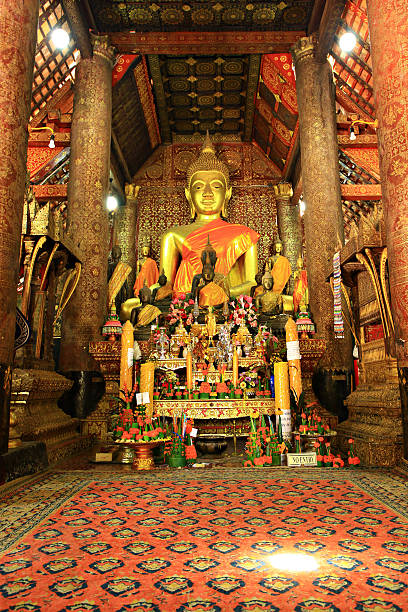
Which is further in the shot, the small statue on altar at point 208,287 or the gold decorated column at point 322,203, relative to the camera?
the small statue on altar at point 208,287

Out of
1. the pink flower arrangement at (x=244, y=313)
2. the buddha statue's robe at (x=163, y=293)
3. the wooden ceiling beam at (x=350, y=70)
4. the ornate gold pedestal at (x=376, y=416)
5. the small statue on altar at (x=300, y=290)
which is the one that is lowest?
the ornate gold pedestal at (x=376, y=416)

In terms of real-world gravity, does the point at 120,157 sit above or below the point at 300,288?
above

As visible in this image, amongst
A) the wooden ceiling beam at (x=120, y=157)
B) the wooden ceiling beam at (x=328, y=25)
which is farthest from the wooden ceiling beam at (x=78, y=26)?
the wooden ceiling beam at (x=328, y=25)

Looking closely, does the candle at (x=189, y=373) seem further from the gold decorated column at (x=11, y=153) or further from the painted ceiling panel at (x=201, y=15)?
the painted ceiling panel at (x=201, y=15)

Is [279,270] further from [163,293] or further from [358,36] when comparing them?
[358,36]

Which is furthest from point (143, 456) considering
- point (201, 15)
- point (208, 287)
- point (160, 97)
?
point (160, 97)

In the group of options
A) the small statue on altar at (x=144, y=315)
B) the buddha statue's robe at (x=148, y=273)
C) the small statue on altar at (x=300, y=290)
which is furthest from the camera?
the buddha statue's robe at (x=148, y=273)

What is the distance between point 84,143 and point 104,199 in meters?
0.96

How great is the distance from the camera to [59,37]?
821 centimetres

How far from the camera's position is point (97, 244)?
7137 millimetres

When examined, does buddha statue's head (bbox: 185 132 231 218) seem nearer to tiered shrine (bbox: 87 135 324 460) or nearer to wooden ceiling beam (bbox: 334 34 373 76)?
tiered shrine (bbox: 87 135 324 460)

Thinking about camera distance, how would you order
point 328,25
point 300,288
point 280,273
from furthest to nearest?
1. point 280,273
2. point 300,288
3. point 328,25

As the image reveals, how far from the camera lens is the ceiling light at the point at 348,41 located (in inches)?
322

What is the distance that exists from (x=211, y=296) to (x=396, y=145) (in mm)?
4668
